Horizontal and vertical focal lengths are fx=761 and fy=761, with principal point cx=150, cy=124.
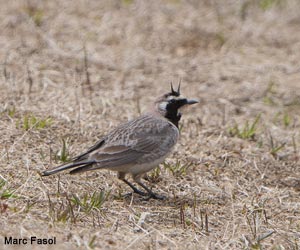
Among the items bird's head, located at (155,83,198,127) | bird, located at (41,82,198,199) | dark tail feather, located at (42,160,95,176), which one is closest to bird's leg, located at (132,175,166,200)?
bird, located at (41,82,198,199)

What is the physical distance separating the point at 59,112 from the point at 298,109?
11.1 feet

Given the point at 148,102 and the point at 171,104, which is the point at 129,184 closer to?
the point at 171,104

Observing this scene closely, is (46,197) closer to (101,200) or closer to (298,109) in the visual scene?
(101,200)

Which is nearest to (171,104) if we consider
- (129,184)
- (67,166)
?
(129,184)

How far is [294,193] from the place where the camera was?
7676 millimetres

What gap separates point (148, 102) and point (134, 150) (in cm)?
259

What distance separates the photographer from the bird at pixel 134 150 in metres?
6.61

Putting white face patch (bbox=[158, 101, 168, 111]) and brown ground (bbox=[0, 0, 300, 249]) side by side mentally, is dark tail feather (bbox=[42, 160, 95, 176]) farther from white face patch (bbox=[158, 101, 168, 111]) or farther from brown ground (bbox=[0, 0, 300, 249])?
white face patch (bbox=[158, 101, 168, 111])

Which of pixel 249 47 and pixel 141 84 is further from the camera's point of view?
pixel 249 47

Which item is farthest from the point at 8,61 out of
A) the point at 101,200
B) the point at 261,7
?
the point at 261,7

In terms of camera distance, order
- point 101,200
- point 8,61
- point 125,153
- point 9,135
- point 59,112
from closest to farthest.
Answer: point 101,200 < point 125,153 < point 9,135 < point 59,112 < point 8,61

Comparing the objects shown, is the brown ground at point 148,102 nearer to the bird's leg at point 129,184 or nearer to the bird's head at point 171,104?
the bird's leg at point 129,184

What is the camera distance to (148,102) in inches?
371

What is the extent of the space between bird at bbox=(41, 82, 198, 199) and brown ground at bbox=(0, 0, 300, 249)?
0.23 m
